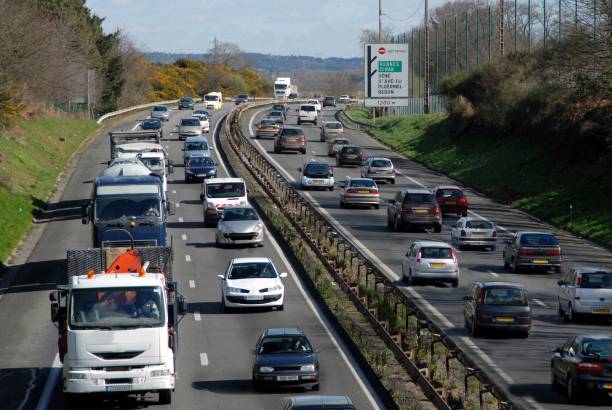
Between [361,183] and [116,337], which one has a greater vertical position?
[361,183]

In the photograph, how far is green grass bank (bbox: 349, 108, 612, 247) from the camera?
2208 inches

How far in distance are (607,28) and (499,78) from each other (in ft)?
97.1

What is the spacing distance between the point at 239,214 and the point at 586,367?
25.9 m

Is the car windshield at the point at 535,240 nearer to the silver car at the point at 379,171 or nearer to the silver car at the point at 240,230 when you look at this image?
the silver car at the point at 240,230

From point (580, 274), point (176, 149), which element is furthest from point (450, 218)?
point (176, 149)

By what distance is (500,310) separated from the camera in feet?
100

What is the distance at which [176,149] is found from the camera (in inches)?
3307

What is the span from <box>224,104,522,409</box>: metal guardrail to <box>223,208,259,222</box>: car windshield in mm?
2043

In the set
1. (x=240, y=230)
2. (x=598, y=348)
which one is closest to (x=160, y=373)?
(x=598, y=348)

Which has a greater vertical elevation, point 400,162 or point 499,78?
point 499,78

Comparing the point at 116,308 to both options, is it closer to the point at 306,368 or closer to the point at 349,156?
the point at 306,368

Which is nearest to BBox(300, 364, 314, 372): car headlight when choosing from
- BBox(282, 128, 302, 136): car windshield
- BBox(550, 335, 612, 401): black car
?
BBox(550, 335, 612, 401): black car

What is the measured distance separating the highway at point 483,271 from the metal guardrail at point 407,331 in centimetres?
86

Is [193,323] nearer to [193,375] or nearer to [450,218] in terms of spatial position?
[193,375]
